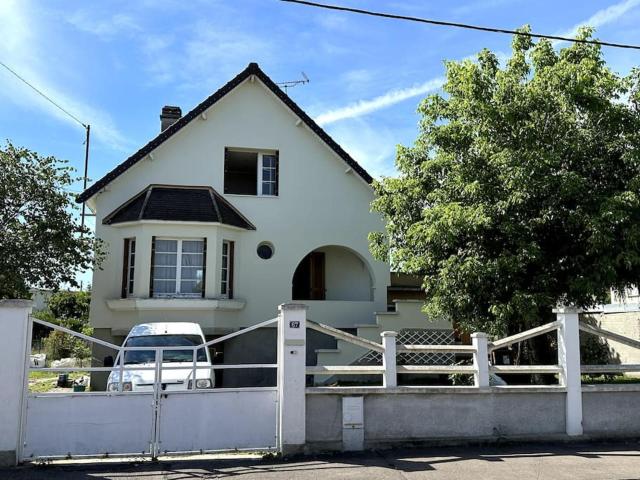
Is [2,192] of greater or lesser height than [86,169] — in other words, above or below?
below

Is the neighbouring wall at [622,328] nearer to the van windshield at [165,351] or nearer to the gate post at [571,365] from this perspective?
the gate post at [571,365]

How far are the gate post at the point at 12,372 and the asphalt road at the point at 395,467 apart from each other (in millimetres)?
325

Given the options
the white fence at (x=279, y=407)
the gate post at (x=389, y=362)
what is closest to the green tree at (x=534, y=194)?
the white fence at (x=279, y=407)

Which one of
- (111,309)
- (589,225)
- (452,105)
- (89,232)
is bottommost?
(111,309)

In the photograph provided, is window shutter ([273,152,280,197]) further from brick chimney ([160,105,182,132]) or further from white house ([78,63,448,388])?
brick chimney ([160,105,182,132])

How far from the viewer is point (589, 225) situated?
8836 millimetres

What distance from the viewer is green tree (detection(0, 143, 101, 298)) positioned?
12.7m

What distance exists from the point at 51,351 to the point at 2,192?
44.7 ft

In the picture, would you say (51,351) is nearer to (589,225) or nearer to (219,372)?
(219,372)

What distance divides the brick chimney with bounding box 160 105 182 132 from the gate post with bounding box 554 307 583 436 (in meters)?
14.4

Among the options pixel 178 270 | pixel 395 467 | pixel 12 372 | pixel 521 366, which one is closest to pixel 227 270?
pixel 178 270

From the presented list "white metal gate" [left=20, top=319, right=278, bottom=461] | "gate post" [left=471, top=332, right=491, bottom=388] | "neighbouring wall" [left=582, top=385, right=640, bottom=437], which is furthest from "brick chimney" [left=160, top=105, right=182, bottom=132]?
"neighbouring wall" [left=582, top=385, right=640, bottom=437]

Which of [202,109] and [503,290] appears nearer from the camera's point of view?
[503,290]

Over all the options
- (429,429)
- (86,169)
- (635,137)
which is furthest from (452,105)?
(86,169)
